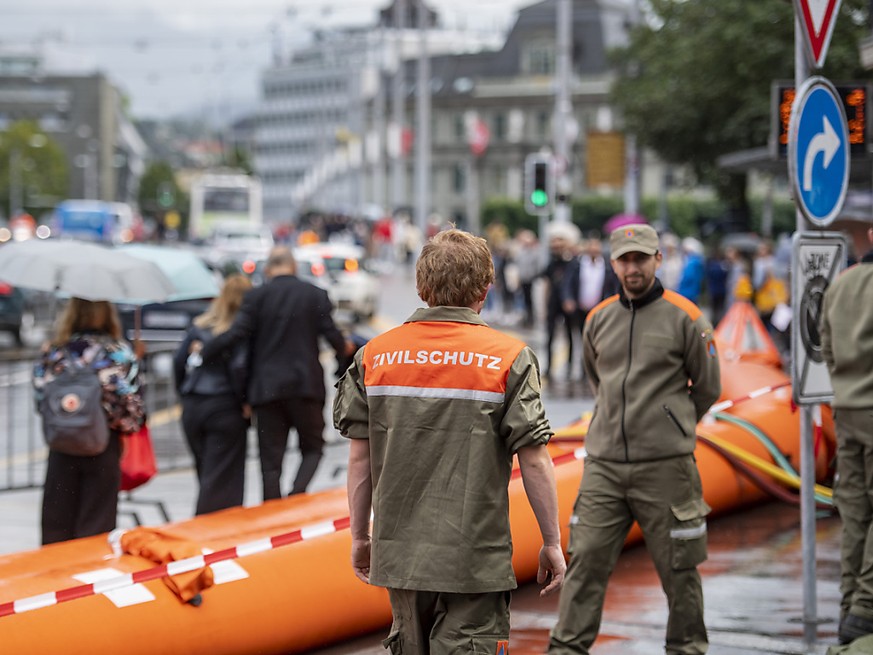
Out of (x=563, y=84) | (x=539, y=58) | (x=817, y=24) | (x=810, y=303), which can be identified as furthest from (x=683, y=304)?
(x=539, y=58)

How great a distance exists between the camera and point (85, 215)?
2731 inches

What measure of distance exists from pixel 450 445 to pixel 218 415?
15.8ft

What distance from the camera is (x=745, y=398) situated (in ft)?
34.6

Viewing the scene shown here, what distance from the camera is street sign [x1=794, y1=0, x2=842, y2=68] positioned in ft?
21.0

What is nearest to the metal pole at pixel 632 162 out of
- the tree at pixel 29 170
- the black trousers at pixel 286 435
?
the black trousers at pixel 286 435

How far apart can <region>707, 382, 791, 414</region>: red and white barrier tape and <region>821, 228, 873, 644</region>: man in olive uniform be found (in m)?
3.67

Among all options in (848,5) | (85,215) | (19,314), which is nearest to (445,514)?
(848,5)

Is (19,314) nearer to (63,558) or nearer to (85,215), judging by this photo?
(63,558)

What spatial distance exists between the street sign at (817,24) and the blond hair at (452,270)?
2900 millimetres

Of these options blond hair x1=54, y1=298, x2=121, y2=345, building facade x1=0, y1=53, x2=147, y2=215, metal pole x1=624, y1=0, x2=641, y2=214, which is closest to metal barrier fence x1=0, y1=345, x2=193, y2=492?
blond hair x1=54, y1=298, x2=121, y2=345

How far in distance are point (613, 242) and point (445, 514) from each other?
2.26m

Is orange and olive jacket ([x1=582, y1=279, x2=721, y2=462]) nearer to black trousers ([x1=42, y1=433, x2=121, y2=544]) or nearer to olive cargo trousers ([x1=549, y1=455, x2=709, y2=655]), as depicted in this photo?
olive cargo trousers ([x1=549, y1=455, x2=709, y2=655])

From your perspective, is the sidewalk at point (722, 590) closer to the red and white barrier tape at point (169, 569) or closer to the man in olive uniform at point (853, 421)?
the man in olive uniform at point (853, 421)

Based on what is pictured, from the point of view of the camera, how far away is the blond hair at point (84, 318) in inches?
295
